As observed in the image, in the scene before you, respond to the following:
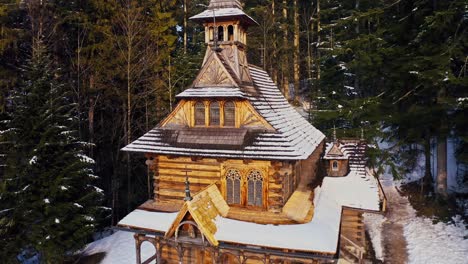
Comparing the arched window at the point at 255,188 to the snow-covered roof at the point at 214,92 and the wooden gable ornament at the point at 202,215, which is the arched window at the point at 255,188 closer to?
the wooden gable ornament at the point at 202,215

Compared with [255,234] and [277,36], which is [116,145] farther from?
[277,36]

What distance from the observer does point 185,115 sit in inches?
523

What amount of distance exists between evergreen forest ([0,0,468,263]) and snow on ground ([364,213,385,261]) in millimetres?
2824

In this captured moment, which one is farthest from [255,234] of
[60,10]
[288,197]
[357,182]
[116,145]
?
[60,10]

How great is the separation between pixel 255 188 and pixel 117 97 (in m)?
12.2

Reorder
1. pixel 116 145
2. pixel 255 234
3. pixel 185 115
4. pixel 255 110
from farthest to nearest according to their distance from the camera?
pixel 116 145, pixel 185 115, pixel 255 110, pixel 255 234

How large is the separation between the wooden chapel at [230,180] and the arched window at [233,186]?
36 mm

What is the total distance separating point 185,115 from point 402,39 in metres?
12.8

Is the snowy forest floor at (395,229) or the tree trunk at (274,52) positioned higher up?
the tree trunk at (274,52)

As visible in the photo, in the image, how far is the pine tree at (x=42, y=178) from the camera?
12367 millimetres

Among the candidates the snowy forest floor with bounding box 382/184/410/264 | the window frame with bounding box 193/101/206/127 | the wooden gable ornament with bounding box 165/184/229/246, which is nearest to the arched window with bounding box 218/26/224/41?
the window frame with bounding box 193/101/206/127

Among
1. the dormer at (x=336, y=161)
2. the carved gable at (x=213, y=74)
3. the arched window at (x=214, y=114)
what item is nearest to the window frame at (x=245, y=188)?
the arched window at (x=214, y=114)

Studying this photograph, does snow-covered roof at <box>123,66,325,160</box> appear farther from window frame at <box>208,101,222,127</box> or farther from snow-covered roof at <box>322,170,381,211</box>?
snow-covered roof at <box>322,170,381,211</box>

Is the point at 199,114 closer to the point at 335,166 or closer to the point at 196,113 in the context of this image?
the point at 196,113
